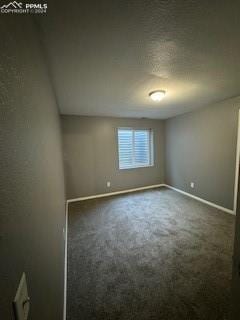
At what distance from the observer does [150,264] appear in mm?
1785

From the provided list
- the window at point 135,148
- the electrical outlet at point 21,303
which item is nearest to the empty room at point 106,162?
the electrical outlet at point 21,303

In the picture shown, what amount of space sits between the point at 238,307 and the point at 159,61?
2.01 metres

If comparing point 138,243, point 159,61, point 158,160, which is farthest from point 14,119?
point 158,160

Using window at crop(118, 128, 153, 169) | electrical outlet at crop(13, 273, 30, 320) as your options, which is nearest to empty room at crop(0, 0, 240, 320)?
electrical outlet at crop(13, 273, 30, 320)

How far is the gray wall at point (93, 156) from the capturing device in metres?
3.79

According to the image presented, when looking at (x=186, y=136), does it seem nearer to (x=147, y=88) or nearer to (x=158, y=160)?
(x=158, y=160)

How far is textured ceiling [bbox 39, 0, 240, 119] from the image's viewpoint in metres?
0.97

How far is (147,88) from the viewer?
223cm

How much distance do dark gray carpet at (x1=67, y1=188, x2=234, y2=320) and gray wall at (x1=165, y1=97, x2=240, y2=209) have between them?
54 cm

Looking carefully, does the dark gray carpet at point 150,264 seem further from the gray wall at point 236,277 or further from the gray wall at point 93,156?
the gray wall at point 93,156

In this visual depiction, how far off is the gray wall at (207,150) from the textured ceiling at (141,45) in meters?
0.84

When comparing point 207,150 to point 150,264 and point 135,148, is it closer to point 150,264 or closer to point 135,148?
point 135,148

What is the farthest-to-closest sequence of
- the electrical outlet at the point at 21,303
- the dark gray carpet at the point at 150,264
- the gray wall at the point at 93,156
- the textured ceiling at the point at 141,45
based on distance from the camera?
the gray wall at the point at 93,156, the dark gray carpet at the point at 150,264, the textured ceiling at the point at 141,45, the electrical outlet at the point at 21,303

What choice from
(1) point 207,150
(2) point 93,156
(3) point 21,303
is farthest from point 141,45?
(2) point 93,156
